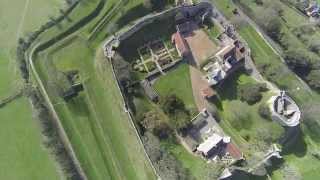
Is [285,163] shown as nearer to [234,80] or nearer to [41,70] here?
[234,80]

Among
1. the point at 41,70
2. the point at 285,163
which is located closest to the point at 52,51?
the point at 41,70

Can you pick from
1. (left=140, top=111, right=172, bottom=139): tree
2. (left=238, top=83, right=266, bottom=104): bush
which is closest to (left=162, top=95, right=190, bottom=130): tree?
(left=140, top=111, right=172, bottom=139): tree

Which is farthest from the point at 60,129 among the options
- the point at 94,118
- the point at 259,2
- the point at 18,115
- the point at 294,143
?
the point at 259,2

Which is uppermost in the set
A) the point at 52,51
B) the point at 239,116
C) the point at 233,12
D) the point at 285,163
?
the point at 52,51

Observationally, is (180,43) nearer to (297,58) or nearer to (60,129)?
(297,58)

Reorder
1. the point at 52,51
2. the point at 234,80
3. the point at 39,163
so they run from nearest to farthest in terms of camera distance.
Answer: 1. the point at 39,163
2. the point at 52,51
3. the point at 234,80

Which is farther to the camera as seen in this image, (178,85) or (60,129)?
(178,85)

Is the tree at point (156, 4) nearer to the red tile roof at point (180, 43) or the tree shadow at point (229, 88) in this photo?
the red tile roof at point (180, 43)
